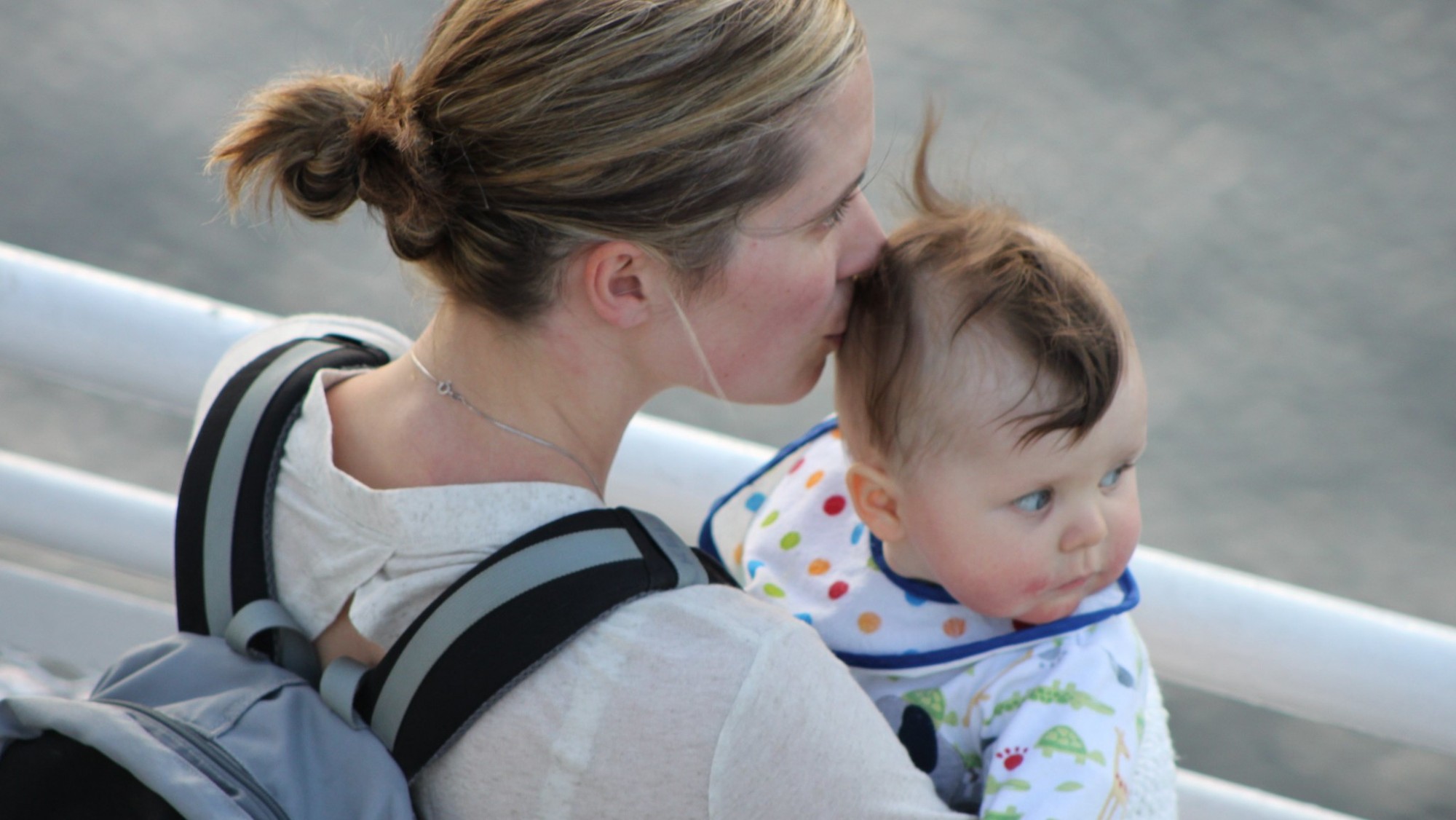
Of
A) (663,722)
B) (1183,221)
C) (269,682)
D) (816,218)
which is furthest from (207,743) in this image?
(1183,221)

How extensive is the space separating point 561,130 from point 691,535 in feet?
2.78

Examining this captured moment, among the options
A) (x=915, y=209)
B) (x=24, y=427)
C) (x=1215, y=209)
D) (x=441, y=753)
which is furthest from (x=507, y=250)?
(x=1215, y=209)

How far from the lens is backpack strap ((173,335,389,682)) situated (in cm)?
116

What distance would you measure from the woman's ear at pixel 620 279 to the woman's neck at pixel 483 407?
0.12ft

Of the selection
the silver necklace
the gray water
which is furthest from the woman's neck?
the gray water

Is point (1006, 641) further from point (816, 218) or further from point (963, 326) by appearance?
point (816, 218)

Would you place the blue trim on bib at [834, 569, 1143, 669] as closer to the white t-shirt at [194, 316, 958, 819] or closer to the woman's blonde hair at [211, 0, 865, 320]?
the white t-shirt at [194, 316, 958, 819]

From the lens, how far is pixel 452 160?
118cm

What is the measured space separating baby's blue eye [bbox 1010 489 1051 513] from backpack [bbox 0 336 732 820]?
37cm

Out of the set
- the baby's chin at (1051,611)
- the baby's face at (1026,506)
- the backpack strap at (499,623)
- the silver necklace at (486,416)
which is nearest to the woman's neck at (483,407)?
the silver necklace at (486,416)

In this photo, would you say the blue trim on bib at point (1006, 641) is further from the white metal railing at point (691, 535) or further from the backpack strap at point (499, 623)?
the backpack strap at point (499, 623)

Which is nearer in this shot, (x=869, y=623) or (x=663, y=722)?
(x=663, y=722)

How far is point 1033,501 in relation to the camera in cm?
138

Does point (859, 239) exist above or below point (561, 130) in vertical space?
below
